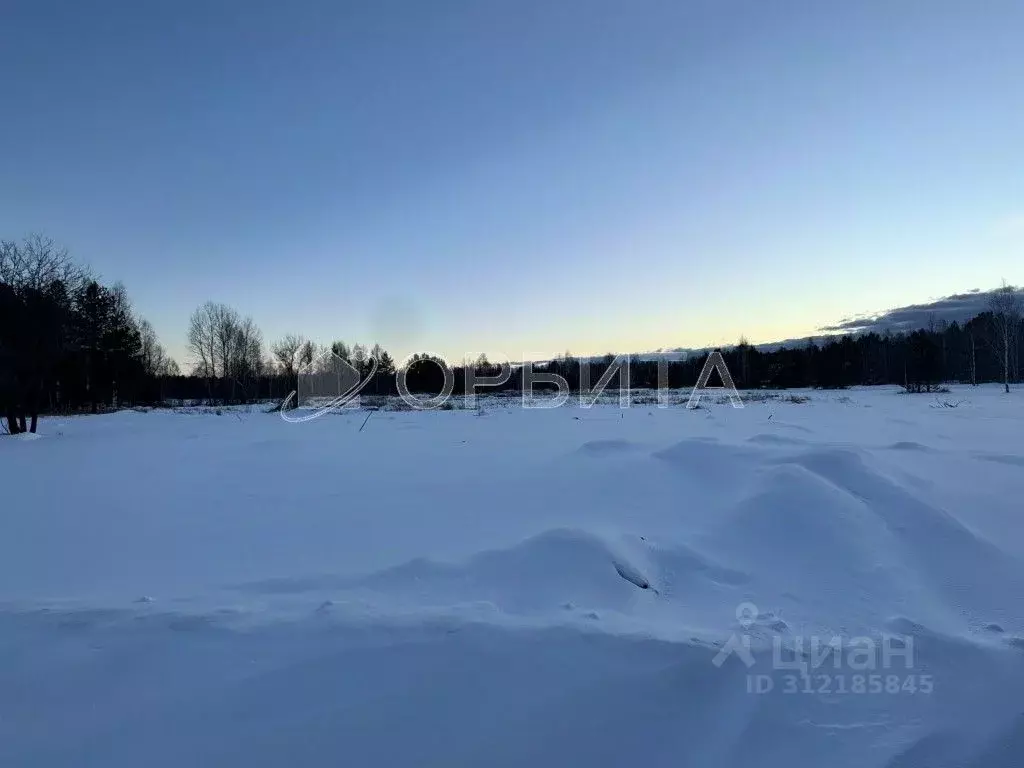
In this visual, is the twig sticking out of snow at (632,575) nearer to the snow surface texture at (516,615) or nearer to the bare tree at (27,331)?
the snow surface texture at (516,615)

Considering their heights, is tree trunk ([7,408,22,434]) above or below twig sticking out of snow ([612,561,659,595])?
above

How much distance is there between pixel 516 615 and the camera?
9.89 ft

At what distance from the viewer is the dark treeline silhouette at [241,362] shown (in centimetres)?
1398

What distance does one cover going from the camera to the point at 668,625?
2.91m

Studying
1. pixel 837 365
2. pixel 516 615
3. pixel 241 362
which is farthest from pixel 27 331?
pixel 837 365

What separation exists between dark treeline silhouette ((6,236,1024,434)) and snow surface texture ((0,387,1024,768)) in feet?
33.3
